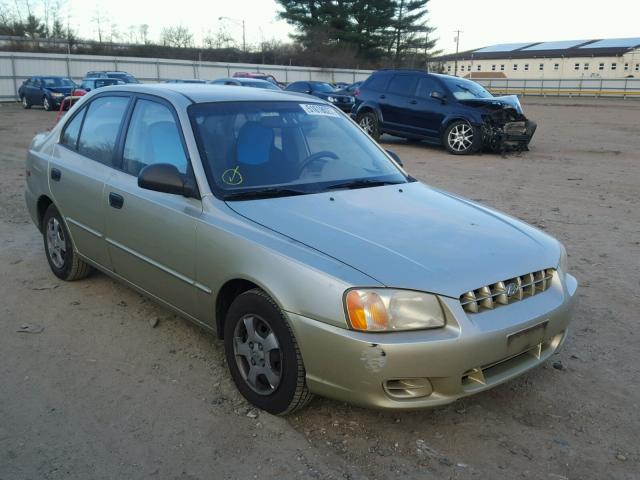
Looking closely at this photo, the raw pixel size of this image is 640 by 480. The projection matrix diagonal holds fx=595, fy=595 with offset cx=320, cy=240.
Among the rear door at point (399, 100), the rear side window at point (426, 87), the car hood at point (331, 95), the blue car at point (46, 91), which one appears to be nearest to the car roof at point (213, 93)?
the rear side window at point (426, 87)

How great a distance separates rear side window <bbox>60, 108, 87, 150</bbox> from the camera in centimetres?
482

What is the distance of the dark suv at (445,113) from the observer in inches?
527

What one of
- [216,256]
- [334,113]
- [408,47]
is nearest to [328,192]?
[216,256]

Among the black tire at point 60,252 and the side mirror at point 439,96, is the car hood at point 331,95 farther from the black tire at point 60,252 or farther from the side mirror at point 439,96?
the black tire at point 60,252

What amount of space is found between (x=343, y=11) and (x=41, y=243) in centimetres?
5687

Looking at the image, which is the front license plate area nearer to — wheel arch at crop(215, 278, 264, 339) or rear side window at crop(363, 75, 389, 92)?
wheel arch at crop(215, 278, 264, 339)

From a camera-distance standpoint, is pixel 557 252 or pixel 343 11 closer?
pixel 557 252

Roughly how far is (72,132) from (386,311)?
11.3 ft

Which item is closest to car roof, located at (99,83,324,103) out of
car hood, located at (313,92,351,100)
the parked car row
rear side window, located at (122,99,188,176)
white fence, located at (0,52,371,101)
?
rear side window, located at (122,99,188,176)

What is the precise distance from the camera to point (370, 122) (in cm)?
1561

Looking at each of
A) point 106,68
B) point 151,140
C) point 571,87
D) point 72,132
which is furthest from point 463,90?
point 571,87

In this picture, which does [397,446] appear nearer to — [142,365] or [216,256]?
[216,256]

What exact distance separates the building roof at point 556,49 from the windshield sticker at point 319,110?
70.1 m

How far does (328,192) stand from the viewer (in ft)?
12.0
